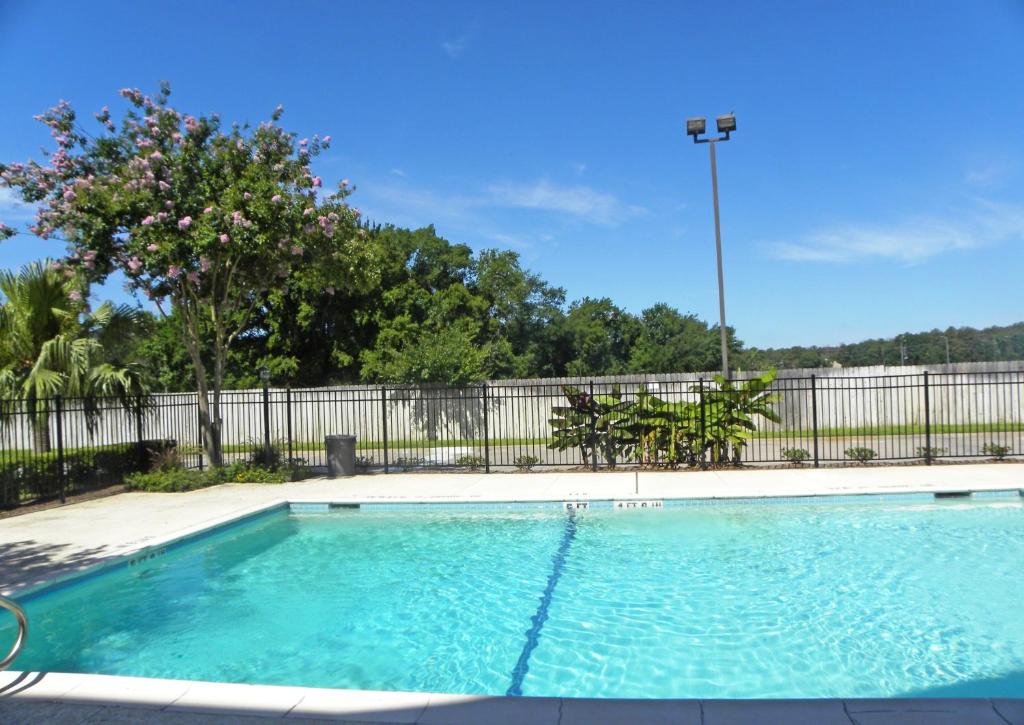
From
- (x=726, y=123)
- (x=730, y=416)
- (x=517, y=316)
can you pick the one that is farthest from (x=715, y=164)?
(x=517, y=316)

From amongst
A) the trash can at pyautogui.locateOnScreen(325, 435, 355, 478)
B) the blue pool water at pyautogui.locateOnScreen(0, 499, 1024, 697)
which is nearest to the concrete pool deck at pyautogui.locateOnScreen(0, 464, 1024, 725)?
the trash can at pyautogui.locateOnScreen(325, 435, 355, 478)

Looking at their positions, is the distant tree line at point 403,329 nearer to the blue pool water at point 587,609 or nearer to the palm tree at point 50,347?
the palm tree at point 50,347

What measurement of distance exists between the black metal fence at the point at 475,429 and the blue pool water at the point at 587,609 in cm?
489

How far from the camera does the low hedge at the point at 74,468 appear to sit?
11109mm

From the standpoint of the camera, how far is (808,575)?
23.1ft

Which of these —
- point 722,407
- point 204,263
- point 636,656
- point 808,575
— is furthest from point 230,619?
point 722,407

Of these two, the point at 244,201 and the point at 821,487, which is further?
the point at 244,201

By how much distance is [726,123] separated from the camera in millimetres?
13633

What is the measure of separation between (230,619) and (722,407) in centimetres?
1052

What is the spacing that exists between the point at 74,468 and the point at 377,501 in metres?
5.71

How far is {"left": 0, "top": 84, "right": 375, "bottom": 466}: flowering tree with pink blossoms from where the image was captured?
11477 millimetres

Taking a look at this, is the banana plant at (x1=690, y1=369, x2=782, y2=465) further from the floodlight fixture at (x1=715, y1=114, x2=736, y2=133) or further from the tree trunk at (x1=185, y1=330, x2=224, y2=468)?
the tree trunk at (x1=185, y1=330, x2=224, y2=468)

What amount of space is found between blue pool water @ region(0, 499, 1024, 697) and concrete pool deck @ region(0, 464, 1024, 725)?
920 mm

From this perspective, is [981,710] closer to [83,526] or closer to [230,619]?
[230,619]
